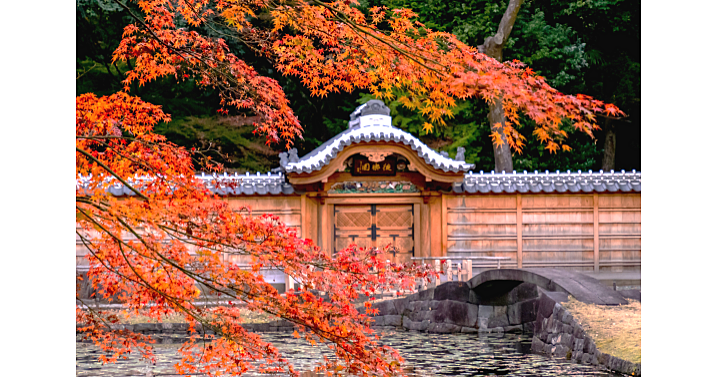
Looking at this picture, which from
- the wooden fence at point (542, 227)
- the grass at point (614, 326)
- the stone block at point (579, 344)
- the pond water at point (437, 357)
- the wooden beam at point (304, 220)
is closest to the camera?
the grass at point (614, 326)

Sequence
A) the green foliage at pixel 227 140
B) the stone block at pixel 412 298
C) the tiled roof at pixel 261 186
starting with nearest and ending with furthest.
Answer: the stone block at pixel 412 298, the tiled roof at pixel 261 186, the green foliage at pixel 227 140

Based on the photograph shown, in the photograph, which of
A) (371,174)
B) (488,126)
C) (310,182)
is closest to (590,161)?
(488,126)

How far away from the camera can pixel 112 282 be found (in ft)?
17.3

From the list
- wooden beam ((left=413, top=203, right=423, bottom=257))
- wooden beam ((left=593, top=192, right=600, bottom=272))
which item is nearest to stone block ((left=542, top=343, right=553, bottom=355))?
wooden beam ((left=413, top=203, right=423, bottom=257))

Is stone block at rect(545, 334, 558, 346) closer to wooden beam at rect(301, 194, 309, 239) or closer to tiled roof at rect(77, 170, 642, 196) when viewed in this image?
tiled roof at rect(77, 170, 642, 196)

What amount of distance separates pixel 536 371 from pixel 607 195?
22.1ft

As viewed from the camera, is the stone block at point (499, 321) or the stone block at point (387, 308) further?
the stone block at point (387, 308)

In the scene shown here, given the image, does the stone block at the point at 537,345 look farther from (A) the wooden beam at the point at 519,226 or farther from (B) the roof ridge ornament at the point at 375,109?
(B) the roof ridge ornament at the point at 375,109

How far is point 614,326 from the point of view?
7473mm

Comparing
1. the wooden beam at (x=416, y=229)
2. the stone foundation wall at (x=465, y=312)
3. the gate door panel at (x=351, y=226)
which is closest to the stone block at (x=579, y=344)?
the stone foundation wall at (x=465, y=312)

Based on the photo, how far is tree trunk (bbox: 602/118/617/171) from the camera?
54.0 feet

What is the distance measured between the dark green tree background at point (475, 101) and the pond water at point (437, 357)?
20.7 feet

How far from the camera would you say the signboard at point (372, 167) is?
1286 cm

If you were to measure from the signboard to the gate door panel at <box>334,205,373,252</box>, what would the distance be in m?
0.81
